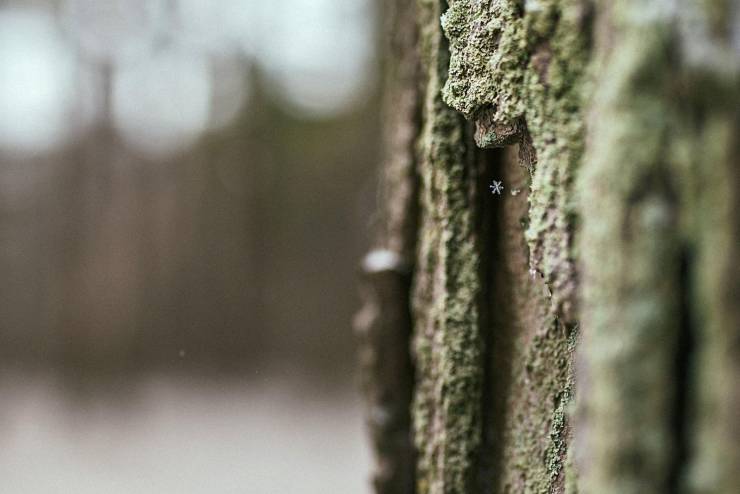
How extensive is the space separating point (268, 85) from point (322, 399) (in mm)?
1929

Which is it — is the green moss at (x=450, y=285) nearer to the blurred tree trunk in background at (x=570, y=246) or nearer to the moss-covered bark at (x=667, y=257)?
the blurred tree trunk in background at (x=570, y=246)

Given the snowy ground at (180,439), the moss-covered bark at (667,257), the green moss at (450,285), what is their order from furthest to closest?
1. the snowy ground at (180,439)
2. the green moss at (450,285)
3. the moss-covered bark at (667,257)

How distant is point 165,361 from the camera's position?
14.9 feet

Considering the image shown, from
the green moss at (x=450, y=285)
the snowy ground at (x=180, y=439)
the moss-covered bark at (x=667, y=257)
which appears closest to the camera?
the moss-covered bark at (x=667, y=257)

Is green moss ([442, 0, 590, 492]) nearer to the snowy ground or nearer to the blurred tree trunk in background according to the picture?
the blurred tree trunk in background

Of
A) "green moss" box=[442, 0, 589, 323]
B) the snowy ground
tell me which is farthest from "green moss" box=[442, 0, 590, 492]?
the snowy ground

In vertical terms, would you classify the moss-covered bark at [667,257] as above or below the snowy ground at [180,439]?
above

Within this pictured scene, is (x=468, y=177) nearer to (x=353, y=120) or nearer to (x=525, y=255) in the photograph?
(x=525, y=255)

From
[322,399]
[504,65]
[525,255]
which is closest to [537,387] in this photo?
[525,255]

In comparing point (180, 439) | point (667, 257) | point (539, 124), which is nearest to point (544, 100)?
point (539, 124)

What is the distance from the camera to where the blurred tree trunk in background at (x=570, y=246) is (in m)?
0.30

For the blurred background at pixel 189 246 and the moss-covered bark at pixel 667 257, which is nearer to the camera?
the moss-covered bark at pixel 667 257

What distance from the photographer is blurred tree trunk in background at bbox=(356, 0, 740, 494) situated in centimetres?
30

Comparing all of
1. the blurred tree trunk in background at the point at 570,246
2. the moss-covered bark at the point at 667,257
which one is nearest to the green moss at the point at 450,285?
the blurred tree trunk in background at the point at 570,246
